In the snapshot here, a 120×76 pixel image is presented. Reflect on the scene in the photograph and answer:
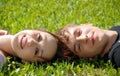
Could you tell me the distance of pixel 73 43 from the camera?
224 inches

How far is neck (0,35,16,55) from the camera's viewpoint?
5840 mm

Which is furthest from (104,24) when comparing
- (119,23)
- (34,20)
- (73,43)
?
(73,43)

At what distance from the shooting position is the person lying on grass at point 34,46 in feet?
18.1

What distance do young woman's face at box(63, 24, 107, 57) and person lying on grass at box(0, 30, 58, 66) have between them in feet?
0.83

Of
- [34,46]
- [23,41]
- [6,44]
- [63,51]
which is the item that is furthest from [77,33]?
[6,44]

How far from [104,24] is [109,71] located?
2.36m

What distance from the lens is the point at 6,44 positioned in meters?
5.85

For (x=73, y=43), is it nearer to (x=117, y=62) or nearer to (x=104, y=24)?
(x=117, y=62)

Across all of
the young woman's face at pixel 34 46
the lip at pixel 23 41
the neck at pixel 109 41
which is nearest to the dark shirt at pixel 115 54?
the neck at pixel 109 41

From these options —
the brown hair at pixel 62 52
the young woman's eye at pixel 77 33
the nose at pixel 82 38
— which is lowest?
the brown hair at pixel 62 52

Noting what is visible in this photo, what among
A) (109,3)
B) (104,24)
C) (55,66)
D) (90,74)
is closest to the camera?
(90,74)

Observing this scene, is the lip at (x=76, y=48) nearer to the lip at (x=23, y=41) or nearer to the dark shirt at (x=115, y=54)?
the dark shirt at (x=115, y=54)

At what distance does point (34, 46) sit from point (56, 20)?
2262 millimetres

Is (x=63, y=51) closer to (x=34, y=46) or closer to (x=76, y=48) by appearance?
(x=76, y=48)
